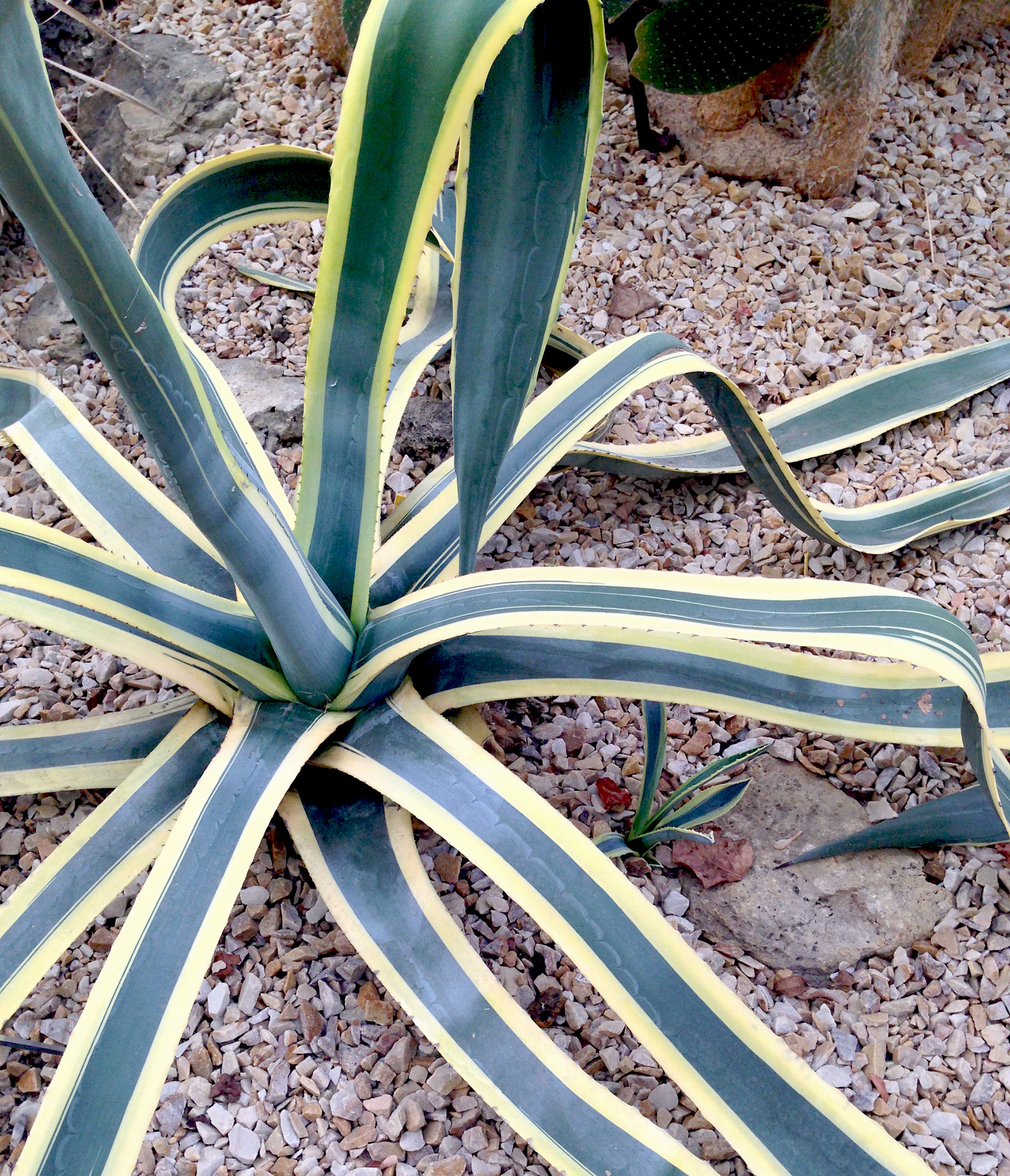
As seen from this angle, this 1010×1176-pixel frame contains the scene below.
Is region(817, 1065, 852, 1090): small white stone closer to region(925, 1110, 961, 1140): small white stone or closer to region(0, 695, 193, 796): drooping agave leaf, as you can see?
region(925, 1110, 961, 1140): small white stone

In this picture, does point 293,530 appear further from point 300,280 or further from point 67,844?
point 300,280

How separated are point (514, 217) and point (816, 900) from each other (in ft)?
2.20

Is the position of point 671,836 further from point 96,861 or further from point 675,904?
point 96,861

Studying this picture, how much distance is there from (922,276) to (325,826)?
1179 millimetres

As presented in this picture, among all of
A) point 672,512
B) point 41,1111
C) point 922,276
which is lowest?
point 41,1111

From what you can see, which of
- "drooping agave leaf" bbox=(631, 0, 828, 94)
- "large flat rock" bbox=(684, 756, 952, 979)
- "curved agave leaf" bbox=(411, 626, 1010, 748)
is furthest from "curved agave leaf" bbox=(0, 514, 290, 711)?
"drooping agave leaf" bbox=(631, 0, 828, 94)

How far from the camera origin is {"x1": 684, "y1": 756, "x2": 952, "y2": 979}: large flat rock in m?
0.88

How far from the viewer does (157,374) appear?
580 mm

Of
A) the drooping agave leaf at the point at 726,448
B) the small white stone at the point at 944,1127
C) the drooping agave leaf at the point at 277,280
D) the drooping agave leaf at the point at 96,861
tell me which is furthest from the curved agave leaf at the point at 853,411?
the small white stone at the point at 944,1127

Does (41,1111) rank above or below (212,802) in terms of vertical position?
below

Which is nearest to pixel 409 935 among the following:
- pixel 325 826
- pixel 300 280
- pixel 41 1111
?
pixel 325 826

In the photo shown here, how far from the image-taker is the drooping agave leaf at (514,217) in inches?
19.5

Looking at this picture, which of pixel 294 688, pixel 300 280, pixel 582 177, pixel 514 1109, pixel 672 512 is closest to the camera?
pixel 582 177

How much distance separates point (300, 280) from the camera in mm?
1403
